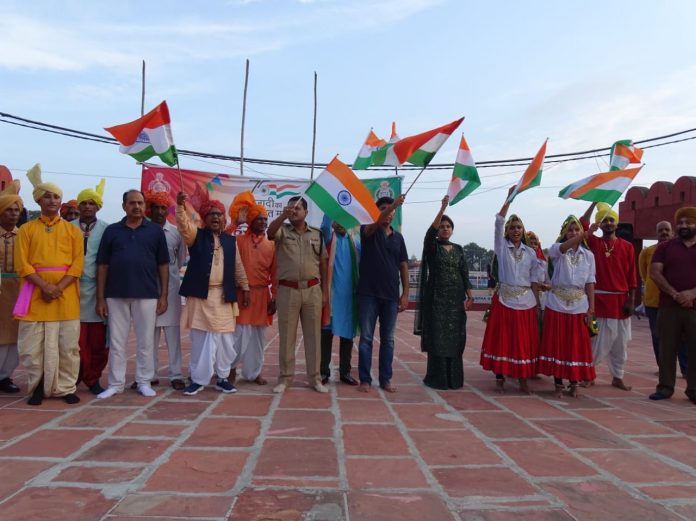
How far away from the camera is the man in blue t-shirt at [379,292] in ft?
15.8

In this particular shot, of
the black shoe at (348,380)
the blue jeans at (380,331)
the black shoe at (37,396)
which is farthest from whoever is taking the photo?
the black shoe at (348,380)

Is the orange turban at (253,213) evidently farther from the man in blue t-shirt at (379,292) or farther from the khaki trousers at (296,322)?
the man in blue t-shirt at (379,292)

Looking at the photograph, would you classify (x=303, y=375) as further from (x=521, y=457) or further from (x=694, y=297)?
(x=694, y=297)

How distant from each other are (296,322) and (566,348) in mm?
2472

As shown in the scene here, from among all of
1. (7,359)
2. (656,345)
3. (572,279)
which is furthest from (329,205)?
(656,345)

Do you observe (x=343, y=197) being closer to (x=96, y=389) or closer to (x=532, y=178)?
(x=532, y=178)

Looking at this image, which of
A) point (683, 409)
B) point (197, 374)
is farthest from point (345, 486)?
point (683, 409)

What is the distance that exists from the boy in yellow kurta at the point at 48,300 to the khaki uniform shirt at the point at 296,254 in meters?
1.66

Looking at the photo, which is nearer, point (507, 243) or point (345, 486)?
point (345, 486)

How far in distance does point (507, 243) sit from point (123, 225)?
3.47 m

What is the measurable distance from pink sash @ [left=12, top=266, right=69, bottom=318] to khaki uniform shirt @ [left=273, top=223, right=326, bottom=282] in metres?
1.79

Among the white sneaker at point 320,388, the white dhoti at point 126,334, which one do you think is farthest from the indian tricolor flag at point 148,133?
the white sneaker at point 320,388

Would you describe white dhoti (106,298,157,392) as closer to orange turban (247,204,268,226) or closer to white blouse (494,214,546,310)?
orange turban (247,204,268,226)

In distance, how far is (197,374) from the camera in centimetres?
462
